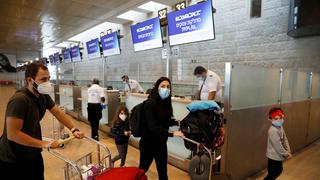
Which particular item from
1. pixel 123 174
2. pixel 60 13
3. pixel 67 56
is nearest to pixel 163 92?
pixel 123 174

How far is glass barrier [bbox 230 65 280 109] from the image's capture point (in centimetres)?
288

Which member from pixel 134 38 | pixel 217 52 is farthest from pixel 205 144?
pixel 217 52

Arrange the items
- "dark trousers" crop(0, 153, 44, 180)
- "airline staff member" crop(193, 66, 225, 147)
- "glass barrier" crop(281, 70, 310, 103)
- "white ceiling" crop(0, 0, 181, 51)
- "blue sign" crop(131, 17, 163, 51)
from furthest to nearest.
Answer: "white ceiling" crop(0, 0, 181, 51) < "blue sign" crop(131, 17, 163, 51) < "glass barrier" crop(281, 70, 310, 103) < "airline staff member" crop(193, 66, 225, 147) < "dark trousers" crop(0, 153, 44, 180)

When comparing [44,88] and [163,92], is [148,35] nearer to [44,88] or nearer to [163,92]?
[163,92]

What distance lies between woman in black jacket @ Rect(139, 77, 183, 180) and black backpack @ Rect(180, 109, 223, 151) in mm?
217

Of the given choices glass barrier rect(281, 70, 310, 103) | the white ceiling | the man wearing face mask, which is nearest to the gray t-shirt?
the man wearing face mask

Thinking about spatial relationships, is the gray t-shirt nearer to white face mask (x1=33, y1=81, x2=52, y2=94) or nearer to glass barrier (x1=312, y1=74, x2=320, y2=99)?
white face mask (x1=33, y1=81, x2=52, y2=94)

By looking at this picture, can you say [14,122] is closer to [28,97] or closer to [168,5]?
[28,97]

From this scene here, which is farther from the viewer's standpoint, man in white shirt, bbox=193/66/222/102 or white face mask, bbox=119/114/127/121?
man in white shirt, bbox=193/66/222/102

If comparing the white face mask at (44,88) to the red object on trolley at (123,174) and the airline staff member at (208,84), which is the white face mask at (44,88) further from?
the airline staff member at (208,84)

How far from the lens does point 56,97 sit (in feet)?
34.6

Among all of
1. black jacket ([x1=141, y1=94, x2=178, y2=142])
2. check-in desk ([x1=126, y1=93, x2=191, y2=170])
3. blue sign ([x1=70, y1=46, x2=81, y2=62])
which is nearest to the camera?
black jacket ([x1=141, y1=94, x2=178, y2=142])

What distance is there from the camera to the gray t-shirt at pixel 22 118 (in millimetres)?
1572

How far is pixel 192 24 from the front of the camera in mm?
3809
